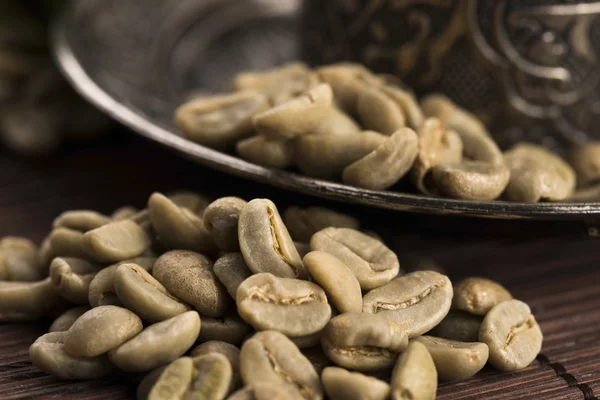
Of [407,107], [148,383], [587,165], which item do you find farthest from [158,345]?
[587,165]

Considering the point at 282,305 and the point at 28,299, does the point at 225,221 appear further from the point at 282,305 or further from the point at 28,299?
the point at 28,299

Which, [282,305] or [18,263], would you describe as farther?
[18,263]

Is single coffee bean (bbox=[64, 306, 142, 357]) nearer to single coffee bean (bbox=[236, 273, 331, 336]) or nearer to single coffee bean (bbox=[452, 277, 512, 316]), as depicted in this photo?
single coffee bean (bbox=[236, 273, 331, 336])

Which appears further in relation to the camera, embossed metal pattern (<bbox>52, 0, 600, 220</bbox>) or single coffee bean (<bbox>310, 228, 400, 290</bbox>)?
embossed metal pattern (<bbox>52, 0, 600, 220</bbox>)

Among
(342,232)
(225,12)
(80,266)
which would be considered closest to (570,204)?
(342,232)

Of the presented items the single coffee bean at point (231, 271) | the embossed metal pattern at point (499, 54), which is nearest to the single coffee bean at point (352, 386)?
the single coffee bean at point (231, 271)

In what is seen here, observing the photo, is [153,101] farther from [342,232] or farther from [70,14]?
[342,232]

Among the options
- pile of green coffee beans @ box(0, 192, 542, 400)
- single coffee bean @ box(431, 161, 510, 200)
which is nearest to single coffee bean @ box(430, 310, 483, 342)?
pile of green coffee beans @ box(0, 192, 542, 400)
